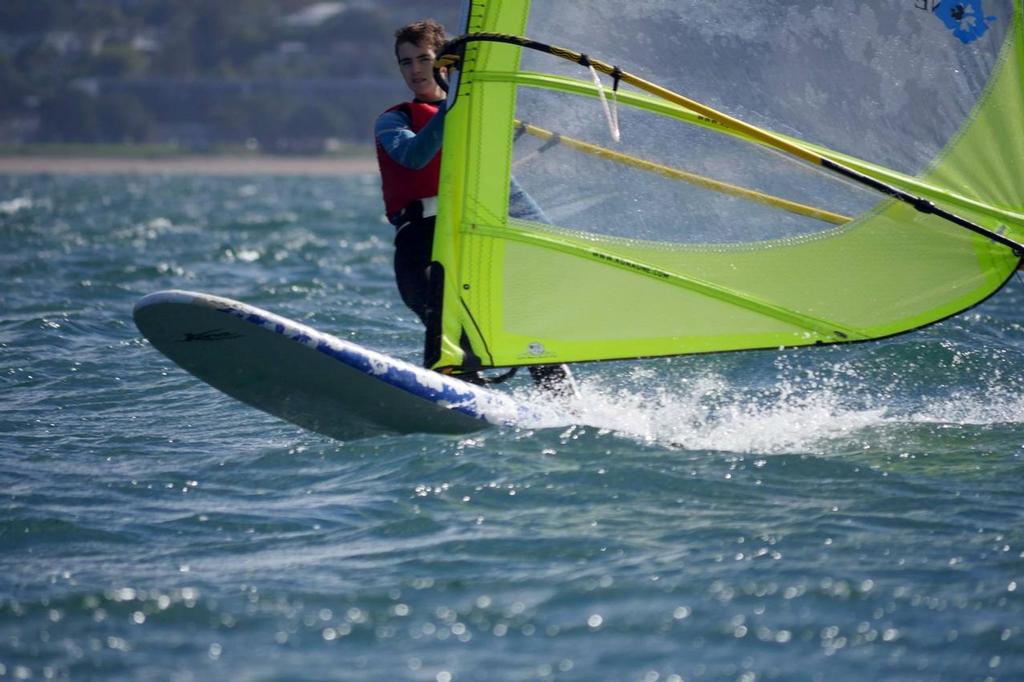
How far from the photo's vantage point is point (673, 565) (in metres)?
4.61

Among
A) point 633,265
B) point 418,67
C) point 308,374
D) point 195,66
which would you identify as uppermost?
point 418,67

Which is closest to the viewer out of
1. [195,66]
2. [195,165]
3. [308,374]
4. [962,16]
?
[962,16]

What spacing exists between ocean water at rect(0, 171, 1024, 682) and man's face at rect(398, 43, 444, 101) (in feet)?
4.74

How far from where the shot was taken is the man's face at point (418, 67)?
5988 millimetres

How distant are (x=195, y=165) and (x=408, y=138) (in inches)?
2406

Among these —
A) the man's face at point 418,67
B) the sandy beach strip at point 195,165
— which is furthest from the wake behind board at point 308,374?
the sandy beach strip at point 195,165

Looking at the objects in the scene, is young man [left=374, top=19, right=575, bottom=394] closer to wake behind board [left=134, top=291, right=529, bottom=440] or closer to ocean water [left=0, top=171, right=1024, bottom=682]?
wake behind board [left=134, top=291, right=529, bottom=440]

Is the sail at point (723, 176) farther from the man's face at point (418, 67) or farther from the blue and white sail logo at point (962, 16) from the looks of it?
the man's face at point (418, 67)

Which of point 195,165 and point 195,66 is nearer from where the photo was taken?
point 195,165

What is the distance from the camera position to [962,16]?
5609 mm

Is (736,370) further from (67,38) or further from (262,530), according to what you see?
(67,38)

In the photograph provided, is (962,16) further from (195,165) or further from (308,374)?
(195,165)

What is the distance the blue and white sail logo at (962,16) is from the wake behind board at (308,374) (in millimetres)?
2200

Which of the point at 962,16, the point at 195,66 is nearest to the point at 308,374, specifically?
the point at 962,16
